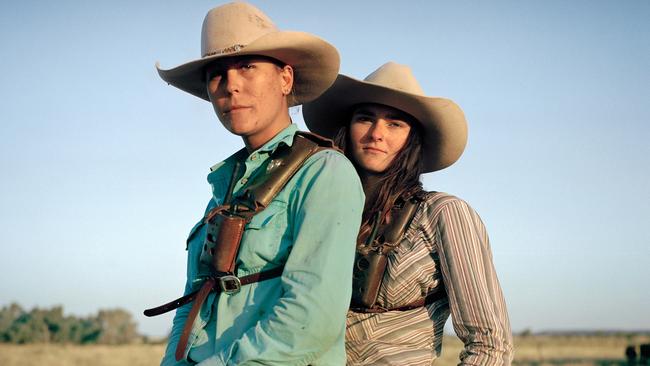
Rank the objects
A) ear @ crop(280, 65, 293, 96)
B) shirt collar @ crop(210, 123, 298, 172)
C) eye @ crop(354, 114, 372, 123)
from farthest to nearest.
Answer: eye @ crop(354, 114, 372, 123) → ear @ crop(280, 65, 293, 96) → shirt collar @ crop(210, 123, 298, 172)

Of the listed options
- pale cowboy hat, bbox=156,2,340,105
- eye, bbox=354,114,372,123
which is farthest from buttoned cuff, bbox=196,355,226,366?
eye, bbox=354,114,372,123

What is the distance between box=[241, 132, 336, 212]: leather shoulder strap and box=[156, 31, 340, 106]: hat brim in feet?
1.28

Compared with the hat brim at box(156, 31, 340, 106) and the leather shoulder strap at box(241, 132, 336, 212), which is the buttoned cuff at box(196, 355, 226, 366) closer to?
the leather shoulder strap at box(241, 132, 336, 212)

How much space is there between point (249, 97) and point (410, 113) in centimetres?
162

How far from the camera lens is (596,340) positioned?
61781 millimetres

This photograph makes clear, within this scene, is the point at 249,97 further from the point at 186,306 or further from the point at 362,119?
the point at 362,119

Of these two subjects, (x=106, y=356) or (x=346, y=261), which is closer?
(x=346, y=261)

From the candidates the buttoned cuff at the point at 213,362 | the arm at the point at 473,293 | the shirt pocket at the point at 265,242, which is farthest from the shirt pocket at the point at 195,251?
the arm at the point at 473,293

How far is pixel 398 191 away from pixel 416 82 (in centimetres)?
71

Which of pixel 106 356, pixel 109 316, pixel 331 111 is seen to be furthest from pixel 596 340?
pixel 331 111

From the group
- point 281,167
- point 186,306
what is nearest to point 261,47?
point 281,167

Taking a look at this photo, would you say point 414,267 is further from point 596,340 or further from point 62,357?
point 596,340

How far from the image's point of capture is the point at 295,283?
10.2 feet

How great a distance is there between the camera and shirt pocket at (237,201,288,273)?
10.8ft
